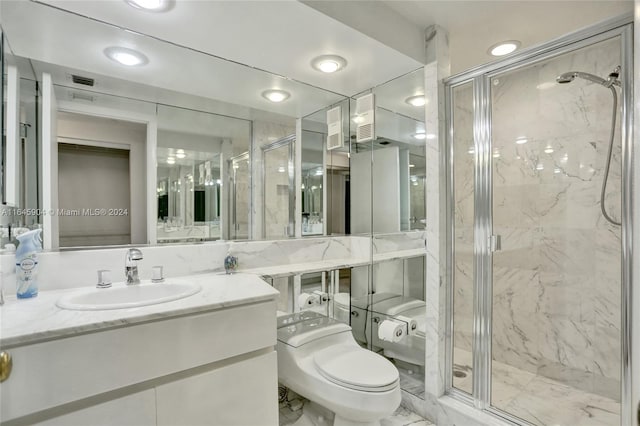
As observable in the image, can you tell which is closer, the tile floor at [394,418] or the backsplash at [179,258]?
the backsplash at [179,258]

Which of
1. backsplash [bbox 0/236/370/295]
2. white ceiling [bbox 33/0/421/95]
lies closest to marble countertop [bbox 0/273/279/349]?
backsplash [bbox 0/236/370/295]

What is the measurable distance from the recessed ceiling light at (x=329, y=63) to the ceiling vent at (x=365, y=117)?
15.7 inches

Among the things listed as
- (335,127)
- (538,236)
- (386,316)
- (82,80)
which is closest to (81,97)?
(82,80)

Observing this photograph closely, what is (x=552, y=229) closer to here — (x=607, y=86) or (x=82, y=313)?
(x=607, y=86)

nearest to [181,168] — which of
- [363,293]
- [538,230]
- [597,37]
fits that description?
[363,293]

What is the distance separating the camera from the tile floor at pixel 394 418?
1.87 m

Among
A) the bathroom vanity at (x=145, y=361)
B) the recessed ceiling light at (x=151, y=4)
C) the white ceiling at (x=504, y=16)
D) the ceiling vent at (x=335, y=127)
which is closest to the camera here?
the bathroom vanity at (x=145, y=361)

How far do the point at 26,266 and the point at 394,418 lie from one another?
2012 millimetres

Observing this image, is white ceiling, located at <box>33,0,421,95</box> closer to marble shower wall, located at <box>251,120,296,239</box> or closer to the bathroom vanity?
marble shower wall, located at <box>251,120,296,239</box>

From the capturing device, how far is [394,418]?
192cm

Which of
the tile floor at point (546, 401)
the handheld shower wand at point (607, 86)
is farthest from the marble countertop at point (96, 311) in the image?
the handheld shower wand at point (607, 86)

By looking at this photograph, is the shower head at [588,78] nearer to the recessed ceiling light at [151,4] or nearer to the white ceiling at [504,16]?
the white ceiling at [504,16]

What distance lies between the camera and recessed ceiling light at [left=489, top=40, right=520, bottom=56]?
2.14 m

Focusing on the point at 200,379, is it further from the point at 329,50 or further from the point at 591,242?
the point at 591,242
